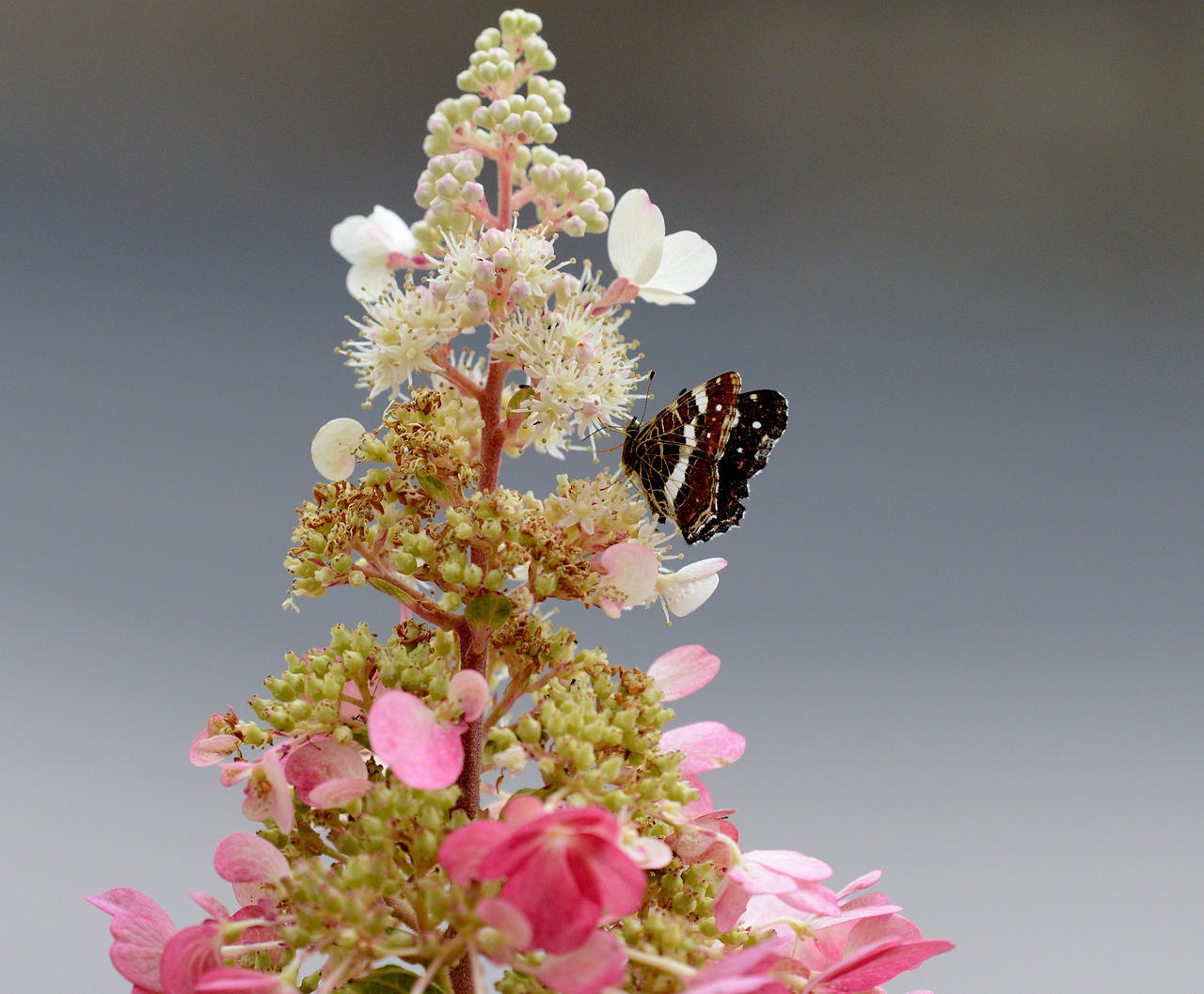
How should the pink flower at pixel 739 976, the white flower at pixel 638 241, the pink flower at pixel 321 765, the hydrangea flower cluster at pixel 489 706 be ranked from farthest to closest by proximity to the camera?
the white flower at pixel 638 241 < the pink flower at pixel 321 765 < the hydrangea flower cluster at pixel 489 706 < the pink flower at pixel 739 976

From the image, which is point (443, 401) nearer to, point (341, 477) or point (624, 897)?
point (341, 477)

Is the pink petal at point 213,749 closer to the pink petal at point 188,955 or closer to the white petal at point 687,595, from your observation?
the pink petal at point 188,955

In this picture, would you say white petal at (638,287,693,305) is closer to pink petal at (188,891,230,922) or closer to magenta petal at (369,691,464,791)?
magenta petal at (369,691,464,791)

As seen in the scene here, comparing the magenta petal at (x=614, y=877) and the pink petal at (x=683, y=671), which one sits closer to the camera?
the magenta petal at (x=614, y=877)

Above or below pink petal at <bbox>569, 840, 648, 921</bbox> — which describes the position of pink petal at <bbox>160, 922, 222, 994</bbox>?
below

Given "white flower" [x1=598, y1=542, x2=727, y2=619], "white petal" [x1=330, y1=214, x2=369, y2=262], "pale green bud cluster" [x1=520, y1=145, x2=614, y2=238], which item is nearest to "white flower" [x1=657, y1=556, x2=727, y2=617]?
"white flower" [x1=598, y1=542, x2=727, y2=619]

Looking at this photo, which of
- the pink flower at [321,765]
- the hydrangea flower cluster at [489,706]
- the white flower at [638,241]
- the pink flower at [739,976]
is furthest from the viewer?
the white flower at [638,241]

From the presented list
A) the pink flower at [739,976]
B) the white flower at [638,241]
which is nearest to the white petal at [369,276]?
the white flower at [638,241]

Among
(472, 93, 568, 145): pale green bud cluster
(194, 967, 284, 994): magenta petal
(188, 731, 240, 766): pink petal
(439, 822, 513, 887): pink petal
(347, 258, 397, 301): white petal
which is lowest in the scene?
(194, 967, 284, 994): magenta petal

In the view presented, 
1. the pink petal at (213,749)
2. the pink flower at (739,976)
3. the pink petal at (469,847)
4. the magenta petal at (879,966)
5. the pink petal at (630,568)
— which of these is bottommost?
the pink flower at (739,976)
